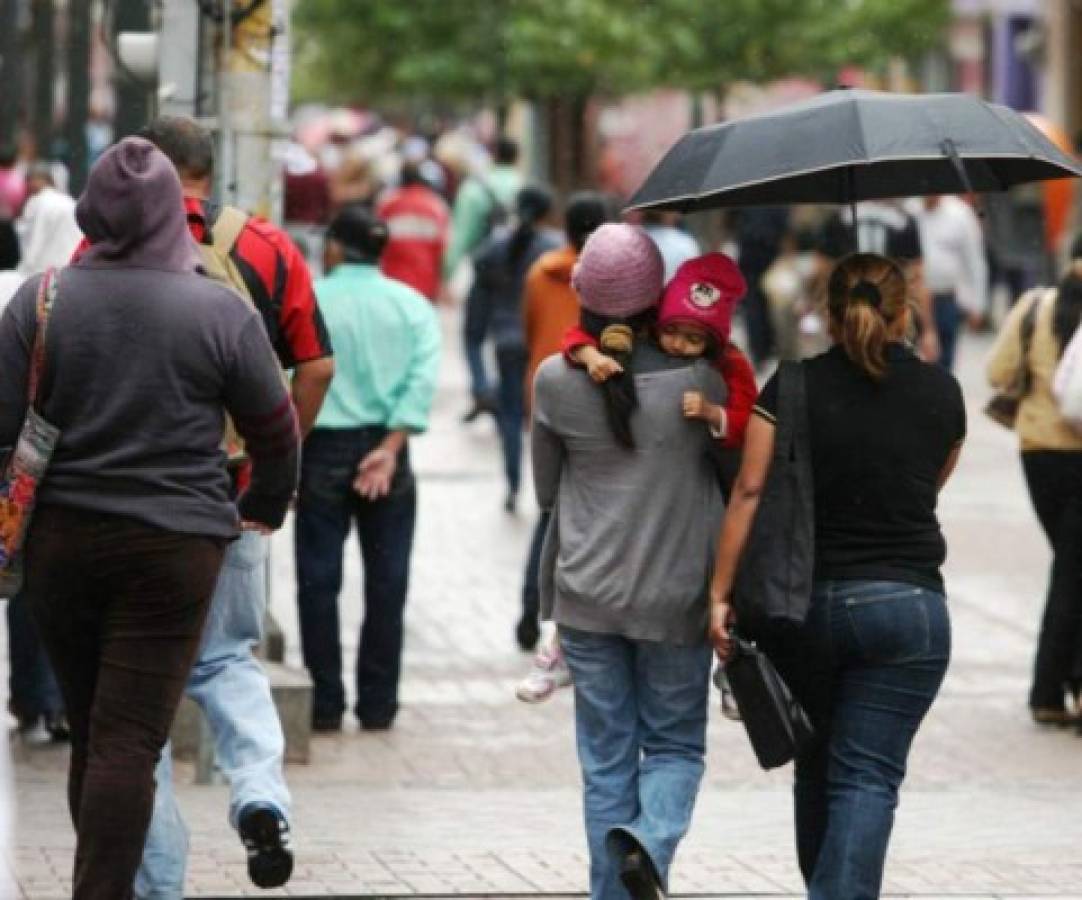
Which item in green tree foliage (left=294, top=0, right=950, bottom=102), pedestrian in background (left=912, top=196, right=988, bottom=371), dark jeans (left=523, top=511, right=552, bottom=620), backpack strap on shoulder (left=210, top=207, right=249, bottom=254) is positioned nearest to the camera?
backpack strap on shoulder (left=210, top=207, right=249, bottom=254)

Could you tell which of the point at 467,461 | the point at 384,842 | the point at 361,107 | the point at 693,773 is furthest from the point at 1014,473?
the point at 361,107

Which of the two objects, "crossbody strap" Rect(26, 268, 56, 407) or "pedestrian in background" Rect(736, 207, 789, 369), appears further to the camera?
"pedestrian in background" Rect(736, 207, 789, 369)

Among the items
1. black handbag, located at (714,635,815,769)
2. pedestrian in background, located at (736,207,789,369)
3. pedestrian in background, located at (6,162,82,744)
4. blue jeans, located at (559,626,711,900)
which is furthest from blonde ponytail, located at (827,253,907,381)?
pedestrian in background, located at (736,207,789,369)

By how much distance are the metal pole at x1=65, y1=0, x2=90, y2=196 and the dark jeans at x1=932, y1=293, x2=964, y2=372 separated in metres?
5.66

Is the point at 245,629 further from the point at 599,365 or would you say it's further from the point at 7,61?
the point at 7,61

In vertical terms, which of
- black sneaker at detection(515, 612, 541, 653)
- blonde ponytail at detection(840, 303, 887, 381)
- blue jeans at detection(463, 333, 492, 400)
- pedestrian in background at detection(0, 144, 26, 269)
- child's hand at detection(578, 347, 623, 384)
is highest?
blonde ponytail at detection(840, 303, 887, 381)

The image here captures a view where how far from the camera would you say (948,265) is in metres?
20.1

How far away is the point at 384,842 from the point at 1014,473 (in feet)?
36.6

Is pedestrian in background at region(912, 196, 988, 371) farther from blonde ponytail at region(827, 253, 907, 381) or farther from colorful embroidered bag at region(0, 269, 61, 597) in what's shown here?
colorful embroidered bag at region(0, 269, 61, 597)

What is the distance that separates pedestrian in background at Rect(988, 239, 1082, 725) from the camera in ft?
A: 34.5

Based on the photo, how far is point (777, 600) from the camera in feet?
21.2

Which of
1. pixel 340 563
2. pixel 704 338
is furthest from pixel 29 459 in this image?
pixel 340 563

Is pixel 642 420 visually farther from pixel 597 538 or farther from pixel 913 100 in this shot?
pixel 913 100

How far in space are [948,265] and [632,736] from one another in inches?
530
